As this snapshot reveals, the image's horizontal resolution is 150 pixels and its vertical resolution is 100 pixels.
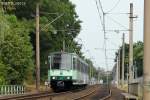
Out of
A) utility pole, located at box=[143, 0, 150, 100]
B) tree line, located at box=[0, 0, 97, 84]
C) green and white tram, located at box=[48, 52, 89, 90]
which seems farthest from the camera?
tree line, located at box=[0, 0, 97, 84]

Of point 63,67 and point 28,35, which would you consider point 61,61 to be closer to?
point 63,67

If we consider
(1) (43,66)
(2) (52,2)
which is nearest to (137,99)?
(1) (43,66)

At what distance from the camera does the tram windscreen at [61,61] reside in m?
46.5

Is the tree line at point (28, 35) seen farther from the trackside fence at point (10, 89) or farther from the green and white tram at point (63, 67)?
the green and white tram at point (63, 67)

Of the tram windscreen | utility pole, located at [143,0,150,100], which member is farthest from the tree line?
utility pole, located at [143,0,150,100]

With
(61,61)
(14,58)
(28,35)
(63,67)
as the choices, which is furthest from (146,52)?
(28,35)

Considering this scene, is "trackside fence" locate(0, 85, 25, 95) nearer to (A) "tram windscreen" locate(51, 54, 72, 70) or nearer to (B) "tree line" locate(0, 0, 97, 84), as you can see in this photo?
(B) "tree line" locate(0, 0, 97, 84)

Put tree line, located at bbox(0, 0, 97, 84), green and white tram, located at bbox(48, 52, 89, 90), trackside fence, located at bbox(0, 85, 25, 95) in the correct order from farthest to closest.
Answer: tree line, located at bbox(0, 0, 97, 84) → green and white tram, located at bbox(48, 52, 89, 90) → trackside fence, located at bbox(0, 85, 25, 95)

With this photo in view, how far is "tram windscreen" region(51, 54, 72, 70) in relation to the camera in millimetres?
46469

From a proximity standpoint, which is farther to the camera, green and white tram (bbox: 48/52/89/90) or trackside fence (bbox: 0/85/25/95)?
green and white tram (bbox: 48/52/89/90)

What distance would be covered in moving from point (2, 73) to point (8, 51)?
3634 millimetres

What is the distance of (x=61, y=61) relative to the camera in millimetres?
46625

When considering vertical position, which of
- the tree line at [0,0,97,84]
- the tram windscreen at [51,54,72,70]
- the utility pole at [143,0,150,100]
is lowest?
the utility pole at [143,0,150,100]

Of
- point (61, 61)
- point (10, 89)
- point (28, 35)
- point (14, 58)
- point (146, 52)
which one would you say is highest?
point (28, 35)
